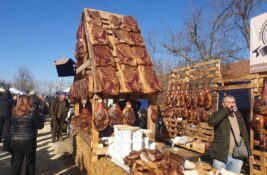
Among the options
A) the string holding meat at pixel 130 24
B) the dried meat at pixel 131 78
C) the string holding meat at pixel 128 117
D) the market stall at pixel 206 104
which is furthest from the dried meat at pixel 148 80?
the market stall at pixel 206 104

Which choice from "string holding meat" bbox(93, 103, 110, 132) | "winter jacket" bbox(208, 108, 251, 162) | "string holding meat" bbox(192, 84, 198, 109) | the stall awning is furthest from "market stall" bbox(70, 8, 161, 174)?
the stall awning

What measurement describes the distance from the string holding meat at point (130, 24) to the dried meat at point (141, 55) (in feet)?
2.07

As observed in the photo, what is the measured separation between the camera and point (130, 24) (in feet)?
24.9

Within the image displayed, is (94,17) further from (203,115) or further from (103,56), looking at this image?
(203,115)

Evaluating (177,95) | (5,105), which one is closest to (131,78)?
(177,95)

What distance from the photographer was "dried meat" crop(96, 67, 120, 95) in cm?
591

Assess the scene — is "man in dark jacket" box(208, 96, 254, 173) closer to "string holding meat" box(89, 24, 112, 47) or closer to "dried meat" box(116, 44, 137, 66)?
"dried meat" box(116, 44, 137, 66)

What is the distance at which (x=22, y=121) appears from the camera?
548 centimetres

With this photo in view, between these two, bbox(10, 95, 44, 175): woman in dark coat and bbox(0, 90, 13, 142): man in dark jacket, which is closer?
bbox(10, 95, 44, 175): woman in dark coat

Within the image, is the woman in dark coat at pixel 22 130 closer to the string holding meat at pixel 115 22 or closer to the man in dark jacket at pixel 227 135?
the string holding meat at pixel 115 22

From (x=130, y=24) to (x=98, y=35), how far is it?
1380 millimetres

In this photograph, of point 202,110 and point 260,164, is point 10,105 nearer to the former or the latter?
point 202,110

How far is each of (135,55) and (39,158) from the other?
5.10 metres

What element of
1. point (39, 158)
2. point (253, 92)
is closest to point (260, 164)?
point (253, 92)
